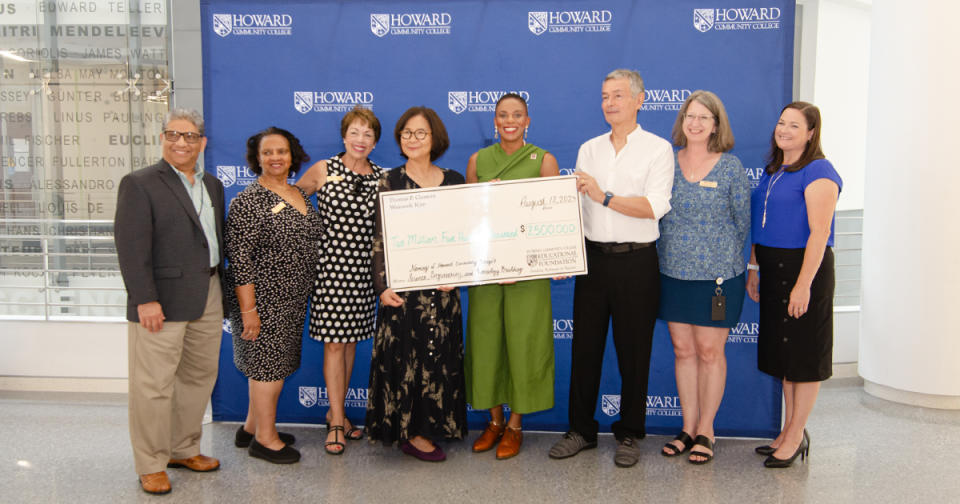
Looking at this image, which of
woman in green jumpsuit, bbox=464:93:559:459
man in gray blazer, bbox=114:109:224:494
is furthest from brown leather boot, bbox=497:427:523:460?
man in gray blazer, bbox=114:109:224:494

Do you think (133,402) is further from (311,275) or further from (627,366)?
(627,366)

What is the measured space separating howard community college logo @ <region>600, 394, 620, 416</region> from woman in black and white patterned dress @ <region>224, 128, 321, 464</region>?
175 cm

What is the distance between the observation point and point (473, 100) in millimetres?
3389

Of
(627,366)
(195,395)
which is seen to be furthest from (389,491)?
(627,366)

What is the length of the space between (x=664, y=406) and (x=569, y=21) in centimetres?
226

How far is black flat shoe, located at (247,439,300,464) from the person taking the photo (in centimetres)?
294

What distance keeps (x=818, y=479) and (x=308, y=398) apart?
8.97 ft

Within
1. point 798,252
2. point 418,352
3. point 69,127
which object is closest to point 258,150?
point 418,352

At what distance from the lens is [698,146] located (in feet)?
9.28

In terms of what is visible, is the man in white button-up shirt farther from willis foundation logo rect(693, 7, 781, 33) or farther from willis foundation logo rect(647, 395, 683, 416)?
willis foundation logo rect(693, 7, 781, 33)

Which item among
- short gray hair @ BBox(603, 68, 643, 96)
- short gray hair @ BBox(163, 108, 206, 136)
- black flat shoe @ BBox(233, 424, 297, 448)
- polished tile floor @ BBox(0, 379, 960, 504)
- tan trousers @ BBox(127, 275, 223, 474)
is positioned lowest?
polished tile floor @ BBox(0, 379, 960, 504)

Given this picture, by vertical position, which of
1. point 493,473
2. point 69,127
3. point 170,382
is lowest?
point 493,473

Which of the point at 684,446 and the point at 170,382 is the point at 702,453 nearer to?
the point at 684,446

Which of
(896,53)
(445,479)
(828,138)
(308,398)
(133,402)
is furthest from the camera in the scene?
(828,138)
